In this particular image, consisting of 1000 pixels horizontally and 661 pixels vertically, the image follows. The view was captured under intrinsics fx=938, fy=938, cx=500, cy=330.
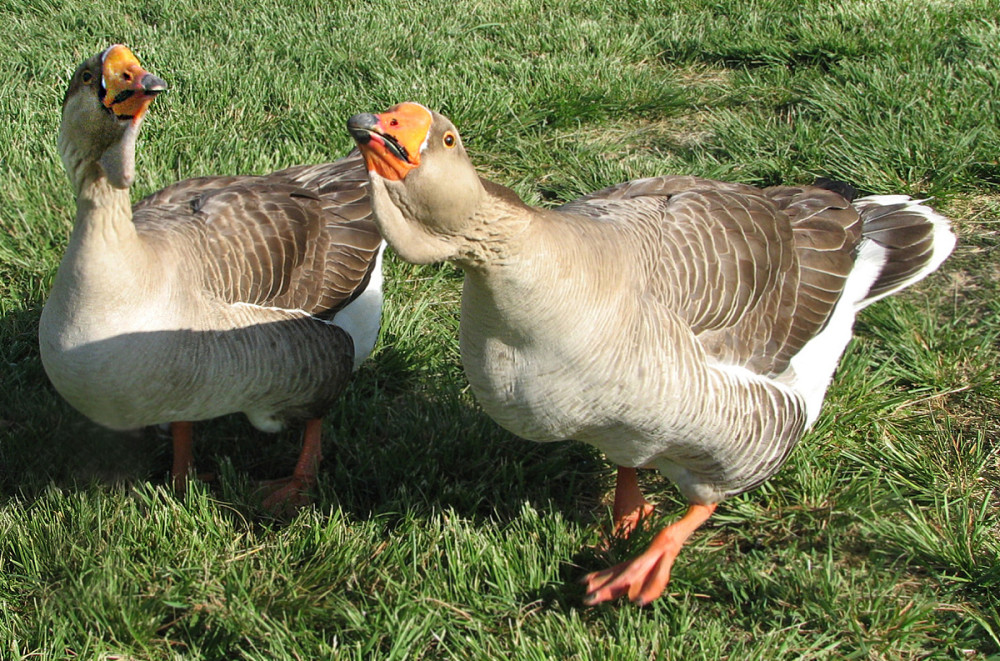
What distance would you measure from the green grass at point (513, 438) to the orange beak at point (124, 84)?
136 cm

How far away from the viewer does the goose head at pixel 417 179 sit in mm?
1851

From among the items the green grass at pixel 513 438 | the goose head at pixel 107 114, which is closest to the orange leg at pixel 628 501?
the green grass at pixel 513 438

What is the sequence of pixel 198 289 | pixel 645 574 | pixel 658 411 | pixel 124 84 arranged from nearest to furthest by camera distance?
pixel 124 84, pixel 658 411, pixel 645 574, pixel 198 289

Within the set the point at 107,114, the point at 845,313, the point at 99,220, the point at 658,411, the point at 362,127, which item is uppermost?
the point at 362,127

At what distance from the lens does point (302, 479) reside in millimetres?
3486

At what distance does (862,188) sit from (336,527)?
3.13 meters

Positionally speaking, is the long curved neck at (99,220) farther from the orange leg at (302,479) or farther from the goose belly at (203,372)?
the orange leg at (302,479)

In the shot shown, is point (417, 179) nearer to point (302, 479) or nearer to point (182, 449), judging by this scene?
point (302, 479)

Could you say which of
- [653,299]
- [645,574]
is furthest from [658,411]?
[645,574]

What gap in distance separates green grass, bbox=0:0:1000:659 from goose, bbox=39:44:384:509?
1.04 ft

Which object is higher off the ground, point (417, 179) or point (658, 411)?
point (417, 179)

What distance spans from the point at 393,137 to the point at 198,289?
157cm

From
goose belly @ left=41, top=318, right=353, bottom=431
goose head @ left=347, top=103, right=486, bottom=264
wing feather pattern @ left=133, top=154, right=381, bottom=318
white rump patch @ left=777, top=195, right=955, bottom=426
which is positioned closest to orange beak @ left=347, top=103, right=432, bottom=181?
goose head @ left=347, top=103, right=486, bottom=264

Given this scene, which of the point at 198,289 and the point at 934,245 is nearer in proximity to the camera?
the point at 198,289
